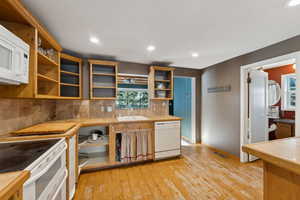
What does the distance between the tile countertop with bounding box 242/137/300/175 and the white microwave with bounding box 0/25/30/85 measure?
2.03m

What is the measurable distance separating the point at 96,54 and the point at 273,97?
16.1 ft

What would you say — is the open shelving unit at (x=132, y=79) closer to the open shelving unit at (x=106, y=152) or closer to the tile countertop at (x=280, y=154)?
the open shelving unit at (x=106, y=152)

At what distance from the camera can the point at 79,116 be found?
2.66m

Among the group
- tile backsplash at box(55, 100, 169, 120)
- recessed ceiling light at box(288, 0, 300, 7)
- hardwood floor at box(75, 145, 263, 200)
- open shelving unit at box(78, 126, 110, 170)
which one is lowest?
hardwood floor at box(75, 145, 263, 200)

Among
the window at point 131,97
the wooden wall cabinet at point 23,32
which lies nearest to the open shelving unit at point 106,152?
the window at point 131,97

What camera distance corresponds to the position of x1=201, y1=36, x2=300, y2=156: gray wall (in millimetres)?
2469

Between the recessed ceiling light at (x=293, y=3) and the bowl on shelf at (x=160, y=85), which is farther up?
the recessed ceiling light at (x=293, y=3)

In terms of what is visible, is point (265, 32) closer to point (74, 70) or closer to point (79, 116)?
point (74, 70)

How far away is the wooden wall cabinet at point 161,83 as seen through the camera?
2.97 metres

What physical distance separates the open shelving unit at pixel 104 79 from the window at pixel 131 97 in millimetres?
196

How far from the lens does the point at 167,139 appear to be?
8.63ft

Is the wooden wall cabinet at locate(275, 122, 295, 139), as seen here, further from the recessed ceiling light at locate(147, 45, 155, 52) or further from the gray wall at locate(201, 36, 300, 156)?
the recessed ceiling light at locate(147, 45, 155, 52)

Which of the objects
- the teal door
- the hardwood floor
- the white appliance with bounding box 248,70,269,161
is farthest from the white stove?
the teal door

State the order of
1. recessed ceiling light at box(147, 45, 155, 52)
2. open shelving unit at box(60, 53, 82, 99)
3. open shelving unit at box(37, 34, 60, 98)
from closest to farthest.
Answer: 1. open shelving unit at box(37, 34, 60, 98)
2. recessed ceiling light at box(147, 45, 155, 52)
3. open shelving unit at box(60, 53, 82, 99)
